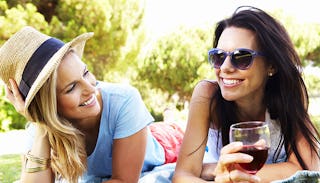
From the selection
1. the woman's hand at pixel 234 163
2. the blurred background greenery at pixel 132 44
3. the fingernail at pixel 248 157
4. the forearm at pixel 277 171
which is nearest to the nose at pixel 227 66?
the forearm at pixel 277 171

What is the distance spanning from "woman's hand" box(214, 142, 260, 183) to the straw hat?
1.20 metres

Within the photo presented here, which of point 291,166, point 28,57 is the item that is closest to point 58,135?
point 28,57

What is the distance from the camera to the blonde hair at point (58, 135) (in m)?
2.86

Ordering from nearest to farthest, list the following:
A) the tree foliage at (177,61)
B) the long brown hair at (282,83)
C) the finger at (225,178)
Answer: the finger at (225,178) → the long brown hair at (282,83) → the tree foliage at (177,61)

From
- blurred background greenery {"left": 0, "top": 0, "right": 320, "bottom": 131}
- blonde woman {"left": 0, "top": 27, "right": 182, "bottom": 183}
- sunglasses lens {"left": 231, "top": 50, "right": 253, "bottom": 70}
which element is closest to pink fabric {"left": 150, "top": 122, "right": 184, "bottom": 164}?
blonde woman {"left": 0, "top": 27, "right": 182, "bottom": 183}

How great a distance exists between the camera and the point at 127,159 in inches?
125

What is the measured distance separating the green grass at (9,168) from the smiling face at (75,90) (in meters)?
4.26

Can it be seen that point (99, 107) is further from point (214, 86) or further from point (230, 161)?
point (230, 161)

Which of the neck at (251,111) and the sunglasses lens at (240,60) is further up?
the sunglasses lens at (240,60)

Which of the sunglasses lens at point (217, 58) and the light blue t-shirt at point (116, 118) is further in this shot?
the light blue t-shirt at point (116, 118)

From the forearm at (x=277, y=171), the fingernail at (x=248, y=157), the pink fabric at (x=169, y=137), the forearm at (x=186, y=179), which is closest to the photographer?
the fingernail at (x=248, y=157)

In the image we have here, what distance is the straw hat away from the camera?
2.85m

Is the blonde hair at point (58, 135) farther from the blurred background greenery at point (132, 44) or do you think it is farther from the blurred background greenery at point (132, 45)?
the blurred background greenery at point (132, 44)

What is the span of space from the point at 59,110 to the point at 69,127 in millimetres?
123
